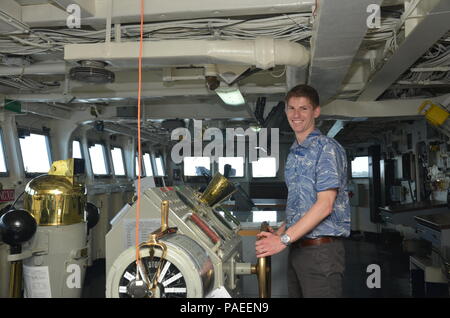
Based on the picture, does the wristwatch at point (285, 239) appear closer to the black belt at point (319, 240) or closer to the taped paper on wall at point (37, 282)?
the black belt at point (319, 240)

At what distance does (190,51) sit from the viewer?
7.55 ft

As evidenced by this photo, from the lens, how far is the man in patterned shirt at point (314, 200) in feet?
5.82

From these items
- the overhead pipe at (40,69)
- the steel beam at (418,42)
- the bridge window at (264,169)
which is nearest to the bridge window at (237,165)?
the bridge window at (264,169)

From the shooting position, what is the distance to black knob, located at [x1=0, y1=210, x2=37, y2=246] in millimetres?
2623

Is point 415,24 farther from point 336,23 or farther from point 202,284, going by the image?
point 202,284

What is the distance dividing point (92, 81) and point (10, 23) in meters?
0.62

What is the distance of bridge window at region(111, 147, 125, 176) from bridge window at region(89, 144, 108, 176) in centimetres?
50

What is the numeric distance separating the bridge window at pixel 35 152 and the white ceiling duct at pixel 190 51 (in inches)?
136

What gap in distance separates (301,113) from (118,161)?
291 inches

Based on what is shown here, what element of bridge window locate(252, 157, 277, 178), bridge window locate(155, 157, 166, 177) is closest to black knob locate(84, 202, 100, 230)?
bridge window locate(155, 157, 166, 177)

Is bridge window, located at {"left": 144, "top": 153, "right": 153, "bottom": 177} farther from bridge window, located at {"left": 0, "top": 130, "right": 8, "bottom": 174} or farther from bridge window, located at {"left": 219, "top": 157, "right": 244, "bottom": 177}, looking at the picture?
bridge window, located at {"left": 0, "top": 130, "right": 8, "bottom": 174}

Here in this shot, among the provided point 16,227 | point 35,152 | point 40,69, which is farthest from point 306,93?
point 35,152

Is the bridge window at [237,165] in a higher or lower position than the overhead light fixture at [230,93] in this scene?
lower

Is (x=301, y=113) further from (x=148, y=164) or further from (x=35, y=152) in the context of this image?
(x=148, y=164)
